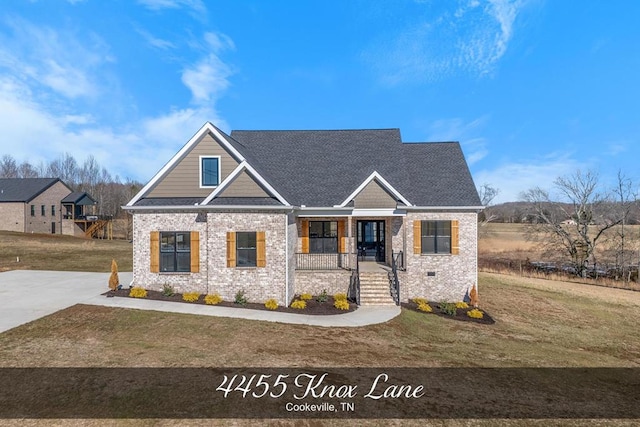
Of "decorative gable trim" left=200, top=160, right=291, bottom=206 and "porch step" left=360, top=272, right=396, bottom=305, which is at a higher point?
"decorative gable trim" left=200, top=160, right=291, bottom=206

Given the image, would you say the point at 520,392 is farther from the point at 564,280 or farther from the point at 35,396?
the point at 564,280

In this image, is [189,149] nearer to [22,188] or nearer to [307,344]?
[307,344]

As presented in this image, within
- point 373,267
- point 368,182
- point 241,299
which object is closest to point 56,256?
point 241,299

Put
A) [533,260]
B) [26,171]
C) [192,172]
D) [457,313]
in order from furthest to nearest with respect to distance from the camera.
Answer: [26,171] < [533,260] < [192,172] < [457,313]

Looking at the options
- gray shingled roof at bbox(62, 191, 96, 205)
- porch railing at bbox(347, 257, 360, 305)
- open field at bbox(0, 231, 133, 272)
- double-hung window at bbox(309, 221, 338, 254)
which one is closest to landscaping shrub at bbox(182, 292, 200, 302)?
double-hung window at bbox(309, 221, 338, 254)

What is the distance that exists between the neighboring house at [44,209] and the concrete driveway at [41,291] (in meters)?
32.2

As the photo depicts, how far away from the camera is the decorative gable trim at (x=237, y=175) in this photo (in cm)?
1420

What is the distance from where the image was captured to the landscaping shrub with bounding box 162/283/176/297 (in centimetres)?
1449

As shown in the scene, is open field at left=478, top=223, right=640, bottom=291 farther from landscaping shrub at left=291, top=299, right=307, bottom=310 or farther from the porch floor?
landscaping shrub at left=291, top=299, right=307, bottom=310

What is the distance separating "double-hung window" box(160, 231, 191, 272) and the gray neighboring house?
44.1 m

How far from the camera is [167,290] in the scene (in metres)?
14.5

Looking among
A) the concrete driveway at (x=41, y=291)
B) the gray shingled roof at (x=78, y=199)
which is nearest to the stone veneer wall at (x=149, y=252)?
the concrete driveway at (x=41, y=291)

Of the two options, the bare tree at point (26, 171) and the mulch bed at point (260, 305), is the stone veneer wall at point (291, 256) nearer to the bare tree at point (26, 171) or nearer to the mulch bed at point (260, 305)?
the mulch bed at point (260, 305)

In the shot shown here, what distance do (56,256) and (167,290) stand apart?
19523 mm
